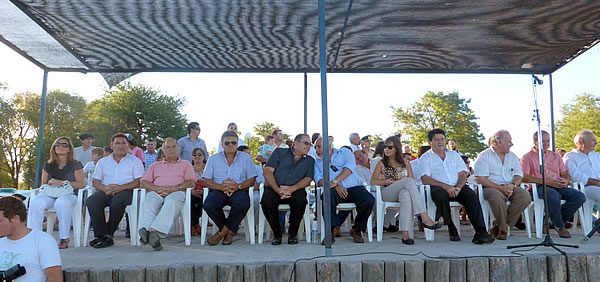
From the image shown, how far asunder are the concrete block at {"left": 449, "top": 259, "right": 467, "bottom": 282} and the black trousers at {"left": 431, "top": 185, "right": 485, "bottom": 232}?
1.19 meters

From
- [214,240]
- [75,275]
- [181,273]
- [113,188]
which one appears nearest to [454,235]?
[214,240]

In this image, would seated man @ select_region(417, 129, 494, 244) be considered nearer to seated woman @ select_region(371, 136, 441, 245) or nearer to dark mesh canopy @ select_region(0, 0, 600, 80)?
seated woman @ select_region(371, 136, 441, 245)

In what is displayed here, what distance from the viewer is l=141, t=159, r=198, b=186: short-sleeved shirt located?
15.4 ft

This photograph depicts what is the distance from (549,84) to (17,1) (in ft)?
21.5

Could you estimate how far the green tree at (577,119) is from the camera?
101ft

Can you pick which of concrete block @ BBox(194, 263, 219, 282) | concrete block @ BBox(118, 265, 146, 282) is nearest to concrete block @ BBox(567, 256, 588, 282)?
concrete block @ BBox(194, 263, 219, 282)

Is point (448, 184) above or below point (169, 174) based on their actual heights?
below

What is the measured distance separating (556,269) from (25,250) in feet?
12.2

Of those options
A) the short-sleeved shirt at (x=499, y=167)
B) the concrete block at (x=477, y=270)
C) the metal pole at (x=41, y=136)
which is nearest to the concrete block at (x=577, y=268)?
the concrete block at (x=477, y=270)

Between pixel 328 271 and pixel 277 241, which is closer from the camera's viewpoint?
pixel 328 271

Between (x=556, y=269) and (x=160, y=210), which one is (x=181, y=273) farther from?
(x=556, y=269)

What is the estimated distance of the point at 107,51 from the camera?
5.53m

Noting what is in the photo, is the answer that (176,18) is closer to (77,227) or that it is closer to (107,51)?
(107,51)

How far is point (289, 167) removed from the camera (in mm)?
4680
